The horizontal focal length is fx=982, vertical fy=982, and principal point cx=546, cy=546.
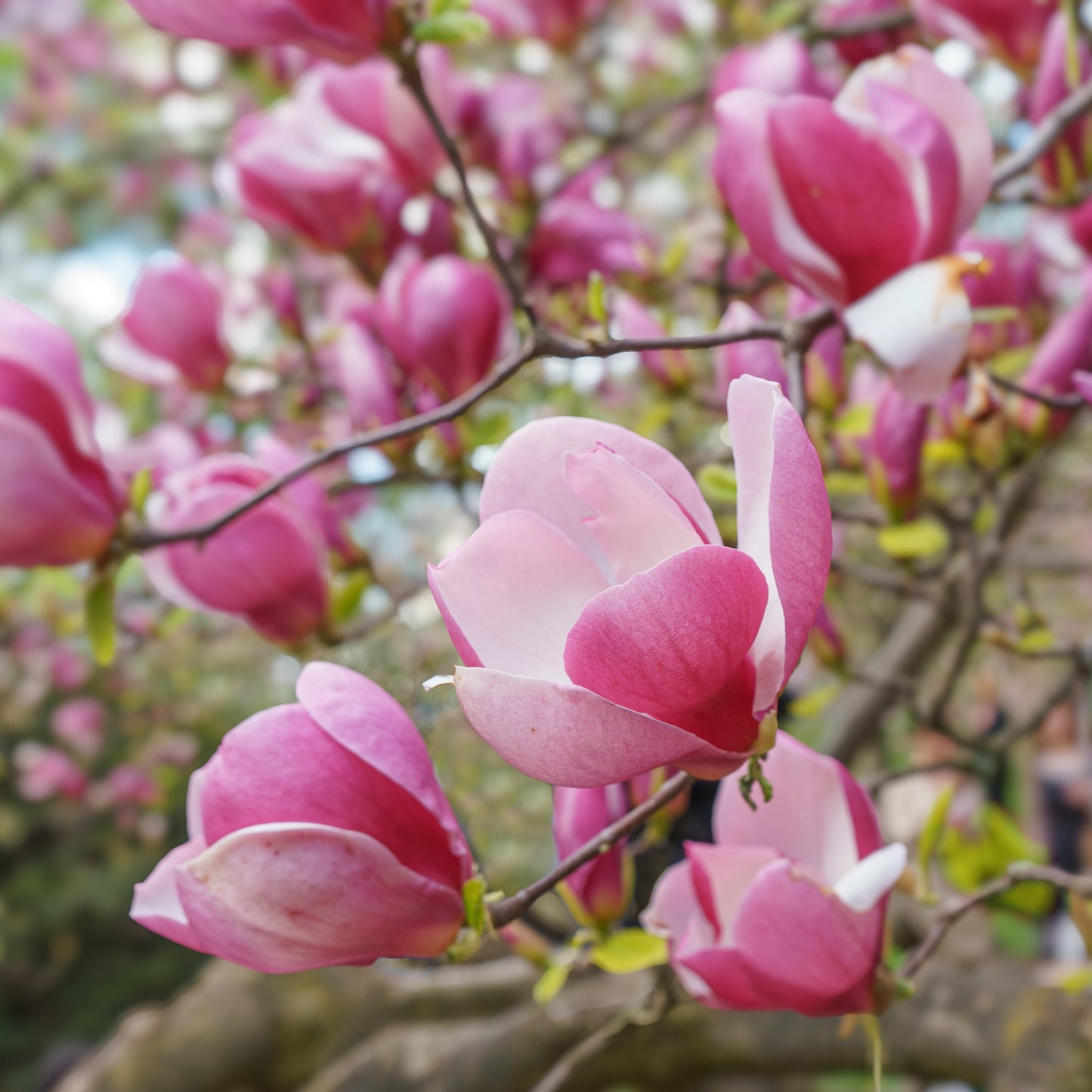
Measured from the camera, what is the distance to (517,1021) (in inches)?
39.8

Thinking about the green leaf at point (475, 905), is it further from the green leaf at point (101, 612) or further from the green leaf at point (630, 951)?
the green leaf at point (101, 612)

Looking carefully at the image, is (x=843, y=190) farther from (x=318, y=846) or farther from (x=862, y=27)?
(x=862, y=27)

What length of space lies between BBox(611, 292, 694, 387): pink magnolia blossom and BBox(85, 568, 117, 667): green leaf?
35 centimetres

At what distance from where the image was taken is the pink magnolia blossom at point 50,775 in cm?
382

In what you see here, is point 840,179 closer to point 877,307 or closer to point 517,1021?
point 877,307

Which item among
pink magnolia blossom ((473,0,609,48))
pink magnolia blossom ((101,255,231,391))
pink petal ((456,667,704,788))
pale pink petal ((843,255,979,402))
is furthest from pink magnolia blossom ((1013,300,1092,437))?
pink magnolia blossom ((473,0,609,48))

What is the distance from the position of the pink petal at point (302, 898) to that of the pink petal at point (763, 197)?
12.5 inches

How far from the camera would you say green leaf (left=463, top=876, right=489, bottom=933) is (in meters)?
0.36

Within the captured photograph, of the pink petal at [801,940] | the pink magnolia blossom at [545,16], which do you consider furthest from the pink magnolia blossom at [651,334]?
the pink magnolia blossom at [545,16]

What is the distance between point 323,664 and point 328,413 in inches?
36.6

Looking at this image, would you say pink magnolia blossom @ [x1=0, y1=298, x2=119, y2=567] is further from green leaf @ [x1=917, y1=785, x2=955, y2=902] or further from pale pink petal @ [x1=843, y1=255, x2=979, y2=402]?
green leaf @ [x1=917, y1=785, x2=955, y2=902]

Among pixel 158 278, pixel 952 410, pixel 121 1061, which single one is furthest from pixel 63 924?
pixel 952 410

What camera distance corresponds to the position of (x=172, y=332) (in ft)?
Result: 2.88

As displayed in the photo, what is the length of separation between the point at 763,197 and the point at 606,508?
0.72 feet
